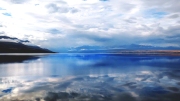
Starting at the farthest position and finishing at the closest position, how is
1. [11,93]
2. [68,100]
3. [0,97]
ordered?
[11,93], [0,97], [68,100]

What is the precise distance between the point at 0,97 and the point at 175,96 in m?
12.3

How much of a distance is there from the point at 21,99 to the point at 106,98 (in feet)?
18.8

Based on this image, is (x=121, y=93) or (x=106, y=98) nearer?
(x=106, y=98)

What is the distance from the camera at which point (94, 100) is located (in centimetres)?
1205

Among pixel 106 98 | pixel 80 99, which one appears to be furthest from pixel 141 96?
pixel 80 99

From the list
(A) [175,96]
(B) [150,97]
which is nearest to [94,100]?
(B) [150,97]

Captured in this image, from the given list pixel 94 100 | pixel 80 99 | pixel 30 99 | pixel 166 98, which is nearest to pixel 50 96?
pixel 30 99

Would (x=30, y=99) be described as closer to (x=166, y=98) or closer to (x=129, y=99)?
(x=129, y=99)

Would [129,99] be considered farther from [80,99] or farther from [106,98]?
[80,99]

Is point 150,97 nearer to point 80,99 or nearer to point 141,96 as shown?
point 141,96

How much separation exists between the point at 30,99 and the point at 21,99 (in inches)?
24.8

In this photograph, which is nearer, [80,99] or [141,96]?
[80,99]

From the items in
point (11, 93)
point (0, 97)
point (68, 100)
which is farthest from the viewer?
point (11, 93)

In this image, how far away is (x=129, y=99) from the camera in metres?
12.4
